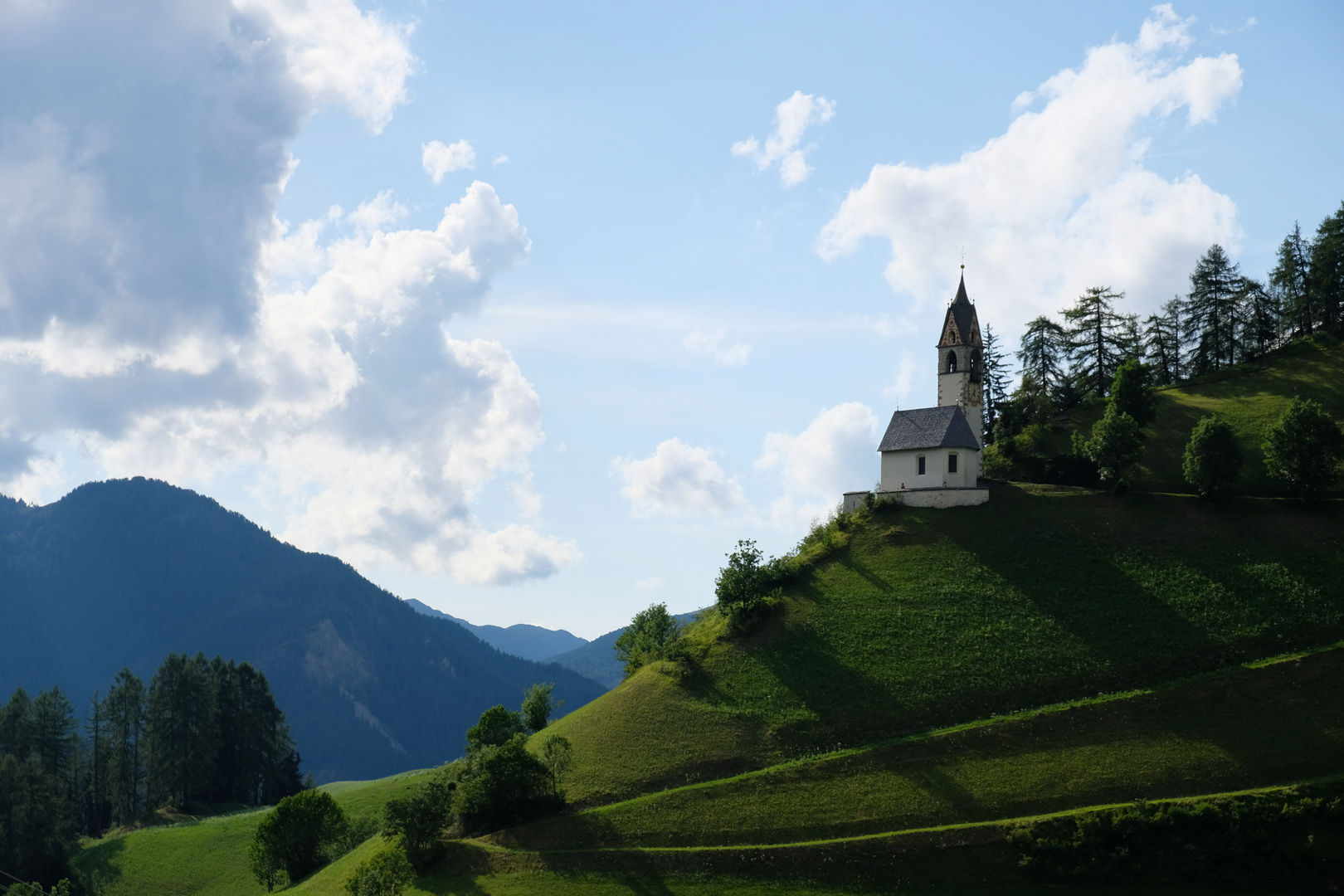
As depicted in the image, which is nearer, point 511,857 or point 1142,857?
point 1142,857

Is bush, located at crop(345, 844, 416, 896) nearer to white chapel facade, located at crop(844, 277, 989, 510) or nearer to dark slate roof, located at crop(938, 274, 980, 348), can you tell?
white chapel facade, located at crop(844, 277, 989, 510)

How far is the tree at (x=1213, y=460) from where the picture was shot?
86.6m

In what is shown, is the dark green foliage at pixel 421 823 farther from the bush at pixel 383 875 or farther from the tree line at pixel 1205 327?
the tree line at pixel 1205 327

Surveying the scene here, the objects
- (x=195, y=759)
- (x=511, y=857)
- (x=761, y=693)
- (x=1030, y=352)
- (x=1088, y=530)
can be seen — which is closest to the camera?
(x=511, y=857)

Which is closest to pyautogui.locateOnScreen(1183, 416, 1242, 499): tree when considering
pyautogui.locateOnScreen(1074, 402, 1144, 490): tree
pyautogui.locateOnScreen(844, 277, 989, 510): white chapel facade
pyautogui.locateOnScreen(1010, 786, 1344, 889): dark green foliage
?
pyautogui.locateOnScreen(1074, 402, 1144, 490): tree

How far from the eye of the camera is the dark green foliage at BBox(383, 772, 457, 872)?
65.8 meters

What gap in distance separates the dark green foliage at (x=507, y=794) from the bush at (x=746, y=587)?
22046 mm

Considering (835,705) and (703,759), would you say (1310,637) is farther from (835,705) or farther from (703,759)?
(703,759)

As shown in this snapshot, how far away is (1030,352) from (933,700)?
7005 centimetres

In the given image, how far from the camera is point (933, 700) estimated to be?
Answer: 230ft

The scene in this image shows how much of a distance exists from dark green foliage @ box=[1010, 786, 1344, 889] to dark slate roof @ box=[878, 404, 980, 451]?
1680 inches

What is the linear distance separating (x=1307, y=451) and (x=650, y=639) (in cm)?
5642

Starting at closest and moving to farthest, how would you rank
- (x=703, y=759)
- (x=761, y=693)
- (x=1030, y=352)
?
1. (x=703, y=759)
2. (x=761, y=693)
3. (x=1030, y=352)

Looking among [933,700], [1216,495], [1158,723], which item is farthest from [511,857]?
[1216,495]
